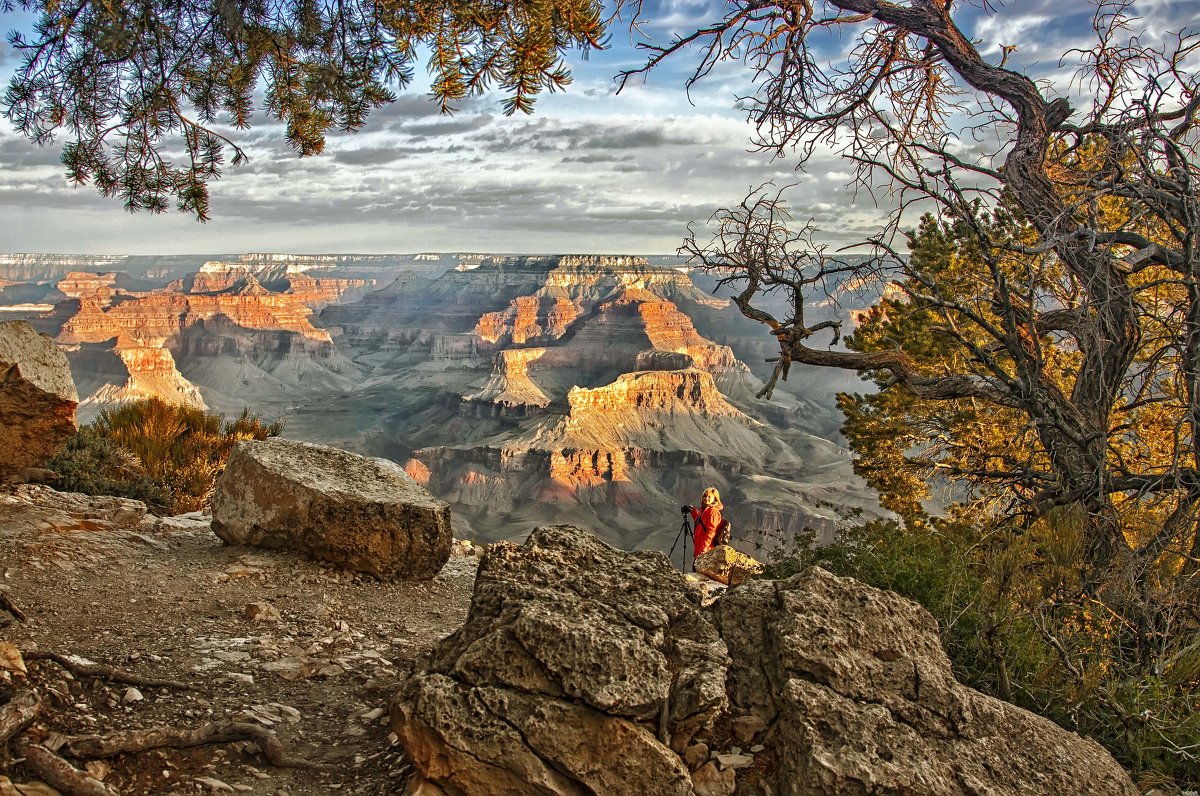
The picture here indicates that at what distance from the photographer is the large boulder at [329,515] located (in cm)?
758

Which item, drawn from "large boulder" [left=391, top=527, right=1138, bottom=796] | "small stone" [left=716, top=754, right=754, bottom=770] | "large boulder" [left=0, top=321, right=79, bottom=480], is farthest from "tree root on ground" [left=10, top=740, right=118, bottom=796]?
"large boulder" [left=0, top=321, right=79, bottom=480]

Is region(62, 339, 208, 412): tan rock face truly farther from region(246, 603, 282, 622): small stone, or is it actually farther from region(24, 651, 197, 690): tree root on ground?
region(24, 651, 197, 690): tree root on ground

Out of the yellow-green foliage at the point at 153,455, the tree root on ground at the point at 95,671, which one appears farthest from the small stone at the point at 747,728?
the yellow-green foliage at the point at 153,455

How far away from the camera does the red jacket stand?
1194cm

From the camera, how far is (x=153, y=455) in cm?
1095

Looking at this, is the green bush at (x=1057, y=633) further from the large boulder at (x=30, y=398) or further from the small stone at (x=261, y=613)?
the large boulder at (x=30, y=398)

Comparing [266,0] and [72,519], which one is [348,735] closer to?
[266,0]

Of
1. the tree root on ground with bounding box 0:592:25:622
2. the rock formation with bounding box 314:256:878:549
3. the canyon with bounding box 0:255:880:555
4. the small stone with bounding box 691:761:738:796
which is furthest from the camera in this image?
the canyon with bounding box 0:255:880:555

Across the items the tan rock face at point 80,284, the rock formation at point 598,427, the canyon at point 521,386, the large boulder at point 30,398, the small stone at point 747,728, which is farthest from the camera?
the tan rock face at point 80,284

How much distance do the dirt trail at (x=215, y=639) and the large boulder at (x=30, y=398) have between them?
0.48 meters

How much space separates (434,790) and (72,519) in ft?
20.7

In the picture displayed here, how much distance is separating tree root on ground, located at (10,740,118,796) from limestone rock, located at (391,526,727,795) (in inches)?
43.5

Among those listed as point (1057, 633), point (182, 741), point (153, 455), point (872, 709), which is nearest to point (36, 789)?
point (182, 741)

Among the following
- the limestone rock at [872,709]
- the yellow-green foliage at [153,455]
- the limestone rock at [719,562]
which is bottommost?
the limestone rock at [719,562]
